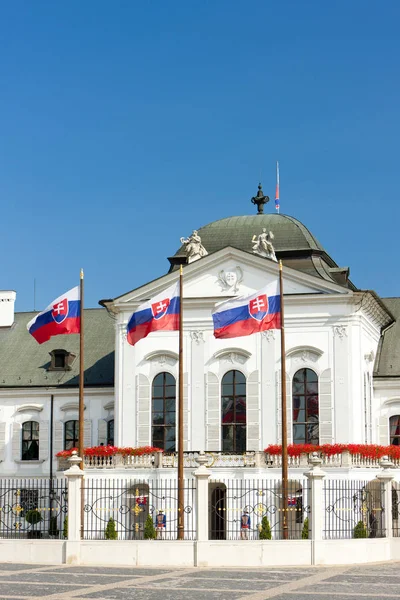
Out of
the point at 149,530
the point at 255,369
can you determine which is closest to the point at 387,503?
the point at 149,530

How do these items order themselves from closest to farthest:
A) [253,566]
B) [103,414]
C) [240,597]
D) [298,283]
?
1. [240,597]
2. [253,566]
3. [298,283]
4. [103,414]

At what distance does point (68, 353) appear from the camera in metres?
52.7

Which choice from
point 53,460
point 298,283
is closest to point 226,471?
point 298,283

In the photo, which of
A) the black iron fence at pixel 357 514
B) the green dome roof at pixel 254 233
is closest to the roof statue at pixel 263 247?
the green dome roof at pixel 254 233

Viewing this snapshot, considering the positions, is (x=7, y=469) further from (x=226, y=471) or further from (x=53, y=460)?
(x=226, y=471)

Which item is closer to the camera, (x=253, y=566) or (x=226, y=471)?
(x=253, y=566)

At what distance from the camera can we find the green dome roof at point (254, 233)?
48.0 metres

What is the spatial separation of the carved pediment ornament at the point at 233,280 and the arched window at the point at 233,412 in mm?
3491

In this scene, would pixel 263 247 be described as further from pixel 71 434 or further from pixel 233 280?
pixel 71 434

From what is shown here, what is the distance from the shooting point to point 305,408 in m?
44.1

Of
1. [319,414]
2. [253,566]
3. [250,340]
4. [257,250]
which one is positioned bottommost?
[253,566]

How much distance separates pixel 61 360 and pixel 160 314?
19173 mm

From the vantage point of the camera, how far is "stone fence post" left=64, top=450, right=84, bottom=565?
27906mm

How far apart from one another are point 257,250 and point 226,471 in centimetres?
968
